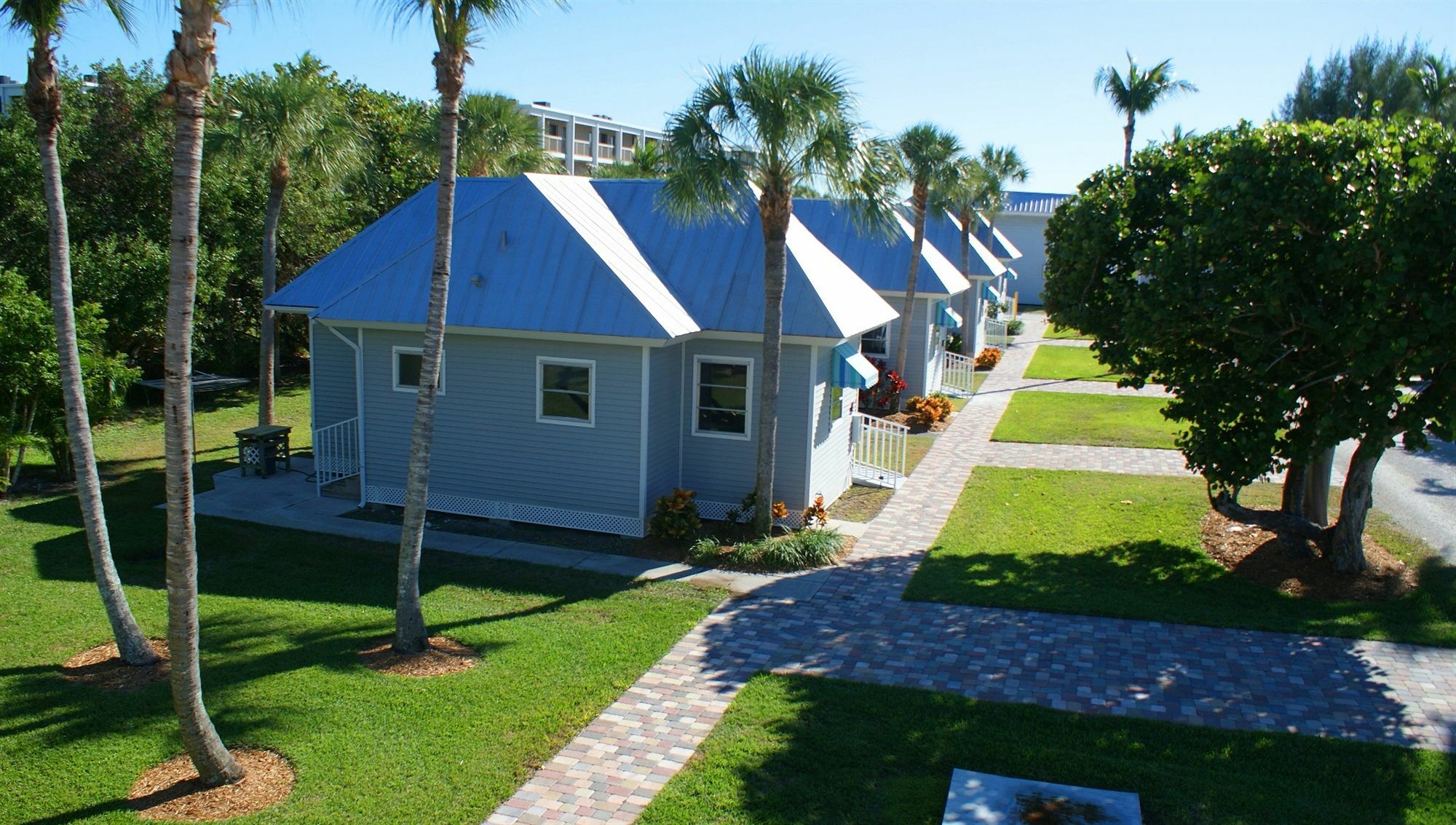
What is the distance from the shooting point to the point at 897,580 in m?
13.9

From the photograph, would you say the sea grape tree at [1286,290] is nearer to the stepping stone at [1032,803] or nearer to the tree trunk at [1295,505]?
the tree trunk at [1295,505]

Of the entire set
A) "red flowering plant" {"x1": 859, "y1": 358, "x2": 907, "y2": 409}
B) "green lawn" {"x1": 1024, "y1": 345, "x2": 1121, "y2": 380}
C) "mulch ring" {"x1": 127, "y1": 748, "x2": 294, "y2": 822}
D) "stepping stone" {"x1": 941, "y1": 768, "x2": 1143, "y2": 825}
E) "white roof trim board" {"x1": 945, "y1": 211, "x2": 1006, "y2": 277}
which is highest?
"white roof trim board" {"x1": 945, "y1": 211, "x2": 1006, "y2": 277}

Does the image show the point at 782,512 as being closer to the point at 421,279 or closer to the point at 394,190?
the point at 421,279

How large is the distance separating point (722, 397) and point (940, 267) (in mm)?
14007

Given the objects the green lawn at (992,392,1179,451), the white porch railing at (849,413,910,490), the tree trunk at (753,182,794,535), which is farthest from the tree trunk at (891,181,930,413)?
the tree trunk at (753,182,794,535)

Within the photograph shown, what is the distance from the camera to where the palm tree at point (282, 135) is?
18922mm

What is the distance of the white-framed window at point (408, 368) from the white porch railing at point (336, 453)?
2203mm

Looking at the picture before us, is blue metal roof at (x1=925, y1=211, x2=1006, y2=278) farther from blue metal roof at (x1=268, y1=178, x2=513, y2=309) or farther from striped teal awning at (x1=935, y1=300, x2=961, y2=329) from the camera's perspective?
blue metal roof at (x1=268, y1=178, x2=513, y2=309)

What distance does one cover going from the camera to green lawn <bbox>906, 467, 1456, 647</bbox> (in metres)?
12.3

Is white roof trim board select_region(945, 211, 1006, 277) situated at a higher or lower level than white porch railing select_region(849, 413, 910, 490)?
higher

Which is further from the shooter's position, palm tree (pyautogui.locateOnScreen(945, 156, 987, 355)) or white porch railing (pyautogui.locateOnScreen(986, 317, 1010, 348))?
white porch railing (pyautogui.locateOnScreen(986, 317, 1010, 348))

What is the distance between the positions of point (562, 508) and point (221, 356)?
18.0m

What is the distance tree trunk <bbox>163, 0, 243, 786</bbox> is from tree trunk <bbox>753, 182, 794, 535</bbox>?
7.89m

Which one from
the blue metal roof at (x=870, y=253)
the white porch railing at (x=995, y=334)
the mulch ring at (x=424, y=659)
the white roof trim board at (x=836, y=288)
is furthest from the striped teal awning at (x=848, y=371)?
the white porch railing at (x=995, y=334)
